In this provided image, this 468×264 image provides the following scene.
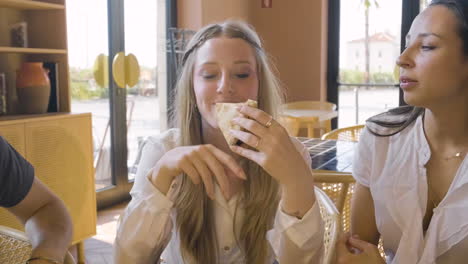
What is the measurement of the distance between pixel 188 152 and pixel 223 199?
290mm

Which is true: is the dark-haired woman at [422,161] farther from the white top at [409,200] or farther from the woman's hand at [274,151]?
the woman's hand at [274,151]

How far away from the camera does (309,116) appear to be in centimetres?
461

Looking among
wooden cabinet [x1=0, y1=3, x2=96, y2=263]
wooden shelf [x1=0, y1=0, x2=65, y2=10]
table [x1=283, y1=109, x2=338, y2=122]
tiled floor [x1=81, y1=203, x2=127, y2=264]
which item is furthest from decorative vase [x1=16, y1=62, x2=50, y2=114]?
table [x1=283, y1=109, x2=338, y2=122]

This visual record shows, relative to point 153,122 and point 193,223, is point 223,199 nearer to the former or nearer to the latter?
point 193,223

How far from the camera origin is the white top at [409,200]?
1.23m

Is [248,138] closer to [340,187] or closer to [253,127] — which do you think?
[253,127]

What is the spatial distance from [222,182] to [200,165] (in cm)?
6

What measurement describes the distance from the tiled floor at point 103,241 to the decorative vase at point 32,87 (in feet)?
3.37

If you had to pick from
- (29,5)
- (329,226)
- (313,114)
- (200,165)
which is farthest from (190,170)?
(313,114)

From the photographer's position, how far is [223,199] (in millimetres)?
1357

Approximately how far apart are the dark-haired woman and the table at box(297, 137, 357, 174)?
1.54ft

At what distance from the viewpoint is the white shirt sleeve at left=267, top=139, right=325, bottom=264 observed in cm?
107

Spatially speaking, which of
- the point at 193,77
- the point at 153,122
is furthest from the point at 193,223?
the point at 153,122

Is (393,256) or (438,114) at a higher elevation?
(438,114)
